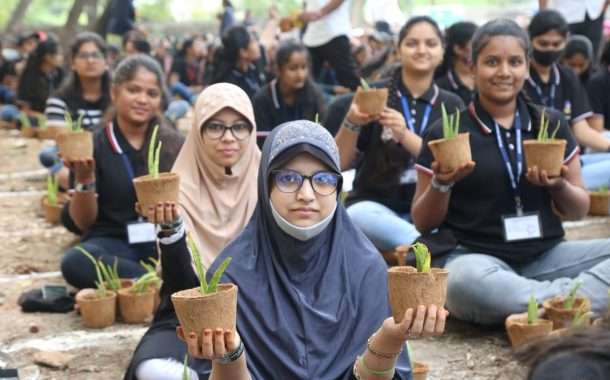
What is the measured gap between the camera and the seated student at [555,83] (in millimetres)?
6754

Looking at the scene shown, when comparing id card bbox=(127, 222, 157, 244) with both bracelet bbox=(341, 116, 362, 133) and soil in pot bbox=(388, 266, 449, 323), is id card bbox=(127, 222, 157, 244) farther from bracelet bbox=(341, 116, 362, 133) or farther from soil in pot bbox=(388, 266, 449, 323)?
soil in pot bbox=(388, 266, 449, 323)

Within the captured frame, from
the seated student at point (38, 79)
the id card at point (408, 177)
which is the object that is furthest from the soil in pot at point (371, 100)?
the seated student at point (38, 79)

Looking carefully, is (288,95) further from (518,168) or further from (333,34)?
(518,168)

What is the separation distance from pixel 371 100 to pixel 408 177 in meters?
0.75

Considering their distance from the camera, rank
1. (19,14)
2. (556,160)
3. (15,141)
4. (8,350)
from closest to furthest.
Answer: (556,160) < (8,350) < (15,141) < (19,14)

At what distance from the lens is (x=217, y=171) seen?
172 inches

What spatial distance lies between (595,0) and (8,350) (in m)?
6.23

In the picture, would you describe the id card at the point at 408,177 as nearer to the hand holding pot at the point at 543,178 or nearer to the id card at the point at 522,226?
the id card at the point at 522,226

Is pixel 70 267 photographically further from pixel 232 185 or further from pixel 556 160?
pixel 556 160

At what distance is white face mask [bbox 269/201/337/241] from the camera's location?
3.16 meters

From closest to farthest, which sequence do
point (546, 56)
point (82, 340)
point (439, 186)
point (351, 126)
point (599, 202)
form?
point (439, 186) → point (82, 340) → point (351, 126) → point (546, 56) → point (599, 202)

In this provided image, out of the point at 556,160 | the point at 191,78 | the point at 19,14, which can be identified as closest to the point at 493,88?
the point at 556,160

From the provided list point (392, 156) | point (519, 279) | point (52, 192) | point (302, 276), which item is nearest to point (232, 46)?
point (52, 192)

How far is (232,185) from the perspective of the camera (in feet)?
14.5
